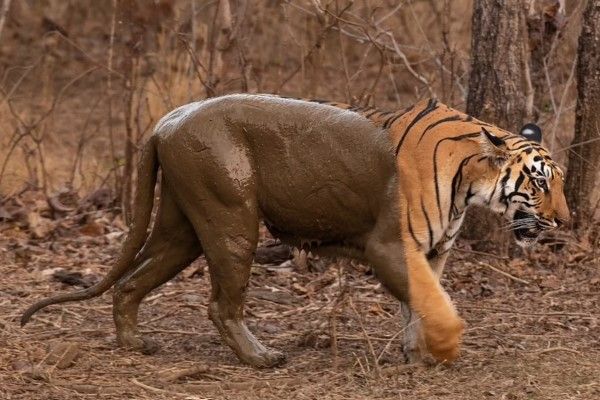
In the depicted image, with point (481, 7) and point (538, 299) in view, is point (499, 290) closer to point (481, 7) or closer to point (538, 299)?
point (538, 299)

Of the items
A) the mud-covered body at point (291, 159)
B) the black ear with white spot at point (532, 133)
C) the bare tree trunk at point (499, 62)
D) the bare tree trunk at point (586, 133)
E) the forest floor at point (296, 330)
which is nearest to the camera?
the forest floor at point (296, 330)

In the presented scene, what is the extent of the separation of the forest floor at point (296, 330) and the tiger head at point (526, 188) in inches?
26.9

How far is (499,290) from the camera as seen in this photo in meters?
7.49

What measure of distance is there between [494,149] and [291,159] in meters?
0.92

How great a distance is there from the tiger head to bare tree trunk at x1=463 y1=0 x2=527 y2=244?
199cm

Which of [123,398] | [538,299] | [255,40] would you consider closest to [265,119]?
[123,398]

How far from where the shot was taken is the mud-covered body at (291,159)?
5.67 meters

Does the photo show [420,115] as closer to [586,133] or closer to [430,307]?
[430,307]

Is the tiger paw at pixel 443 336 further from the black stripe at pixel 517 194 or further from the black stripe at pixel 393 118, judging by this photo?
the black stripe at pixel 393 118

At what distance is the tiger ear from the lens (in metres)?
5.56

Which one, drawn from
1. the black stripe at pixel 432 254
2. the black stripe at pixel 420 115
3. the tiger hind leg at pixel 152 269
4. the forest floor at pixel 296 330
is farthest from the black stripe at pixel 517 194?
the tiger hind leg at pixel 152 269

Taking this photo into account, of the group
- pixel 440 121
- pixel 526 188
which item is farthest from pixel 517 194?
pixel 440 121

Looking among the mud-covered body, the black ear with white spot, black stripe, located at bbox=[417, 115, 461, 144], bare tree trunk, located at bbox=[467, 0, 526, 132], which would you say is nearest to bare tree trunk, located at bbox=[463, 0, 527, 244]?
bare tree trunk, located at bbox=[467, 0, 526, 132]

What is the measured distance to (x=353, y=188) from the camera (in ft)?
18.6
